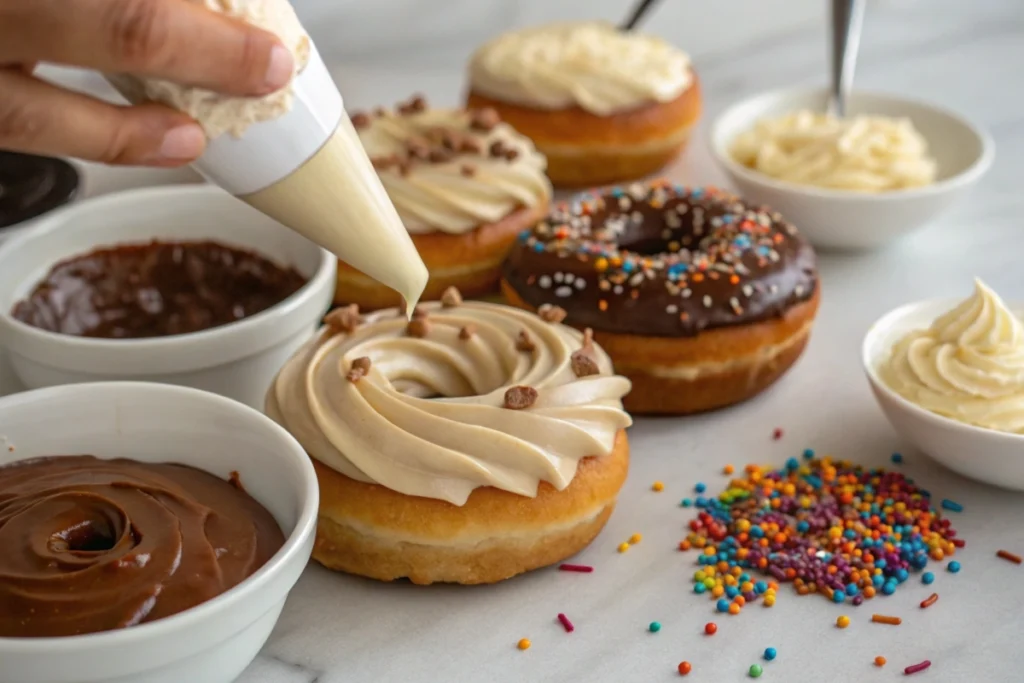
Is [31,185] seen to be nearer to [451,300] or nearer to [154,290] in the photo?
[154,290]

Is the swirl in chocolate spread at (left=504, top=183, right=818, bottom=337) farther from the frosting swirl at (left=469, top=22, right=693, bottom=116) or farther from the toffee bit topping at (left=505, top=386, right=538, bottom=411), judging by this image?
the frosting swirl at (left=469, top=22, right=693, bottom=116)

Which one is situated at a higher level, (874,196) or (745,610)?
(874,196)

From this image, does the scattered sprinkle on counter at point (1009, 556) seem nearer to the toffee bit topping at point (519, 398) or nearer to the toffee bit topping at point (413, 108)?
the toffee bit topping at point (519, 398)

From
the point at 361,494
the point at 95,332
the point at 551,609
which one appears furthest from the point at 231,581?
the point at 95,332

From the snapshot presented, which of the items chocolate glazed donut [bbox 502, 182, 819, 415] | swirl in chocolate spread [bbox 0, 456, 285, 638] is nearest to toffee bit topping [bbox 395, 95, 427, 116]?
chocolate glazed donut [bbox 502, 182, 819, 415]

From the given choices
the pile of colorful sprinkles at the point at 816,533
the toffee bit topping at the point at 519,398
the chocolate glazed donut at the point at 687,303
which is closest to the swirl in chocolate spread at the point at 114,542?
the toffee bit topping at the point at 519,398

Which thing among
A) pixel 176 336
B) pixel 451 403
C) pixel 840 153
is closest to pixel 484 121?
pixel 840 153
